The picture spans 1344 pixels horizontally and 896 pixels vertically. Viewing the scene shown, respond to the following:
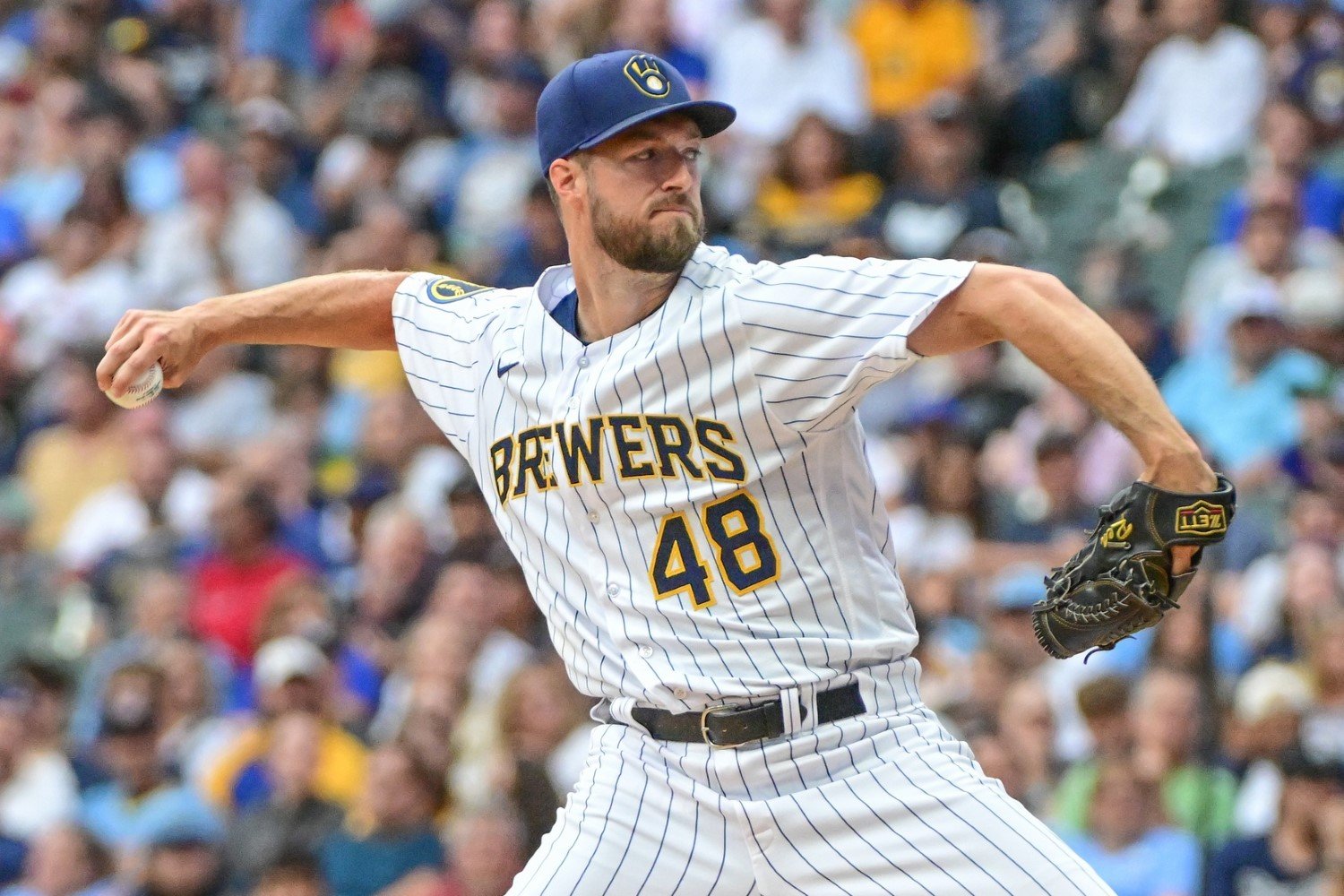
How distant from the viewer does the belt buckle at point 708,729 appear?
12.4ft

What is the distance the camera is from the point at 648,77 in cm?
398

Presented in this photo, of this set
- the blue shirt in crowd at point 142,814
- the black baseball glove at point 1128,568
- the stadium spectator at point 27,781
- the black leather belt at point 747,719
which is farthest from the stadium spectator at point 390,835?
the black baseball glove at point 1128,568

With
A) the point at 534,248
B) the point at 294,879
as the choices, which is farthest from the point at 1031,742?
the point at 534,248

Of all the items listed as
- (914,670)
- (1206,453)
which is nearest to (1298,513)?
(1206,453)

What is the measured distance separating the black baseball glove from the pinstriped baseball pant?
364mm

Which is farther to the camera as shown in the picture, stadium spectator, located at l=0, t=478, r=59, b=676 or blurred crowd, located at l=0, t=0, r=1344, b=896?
stadium spectator, located at l=0, t=478, r=59, b=676

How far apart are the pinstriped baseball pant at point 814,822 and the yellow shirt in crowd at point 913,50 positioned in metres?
7.31

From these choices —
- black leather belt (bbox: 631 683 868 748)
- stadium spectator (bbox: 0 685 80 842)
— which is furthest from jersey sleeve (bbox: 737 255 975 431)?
stadium spectator (bbox: 0 685 80 842)

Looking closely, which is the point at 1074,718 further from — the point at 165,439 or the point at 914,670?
the point at 165,439

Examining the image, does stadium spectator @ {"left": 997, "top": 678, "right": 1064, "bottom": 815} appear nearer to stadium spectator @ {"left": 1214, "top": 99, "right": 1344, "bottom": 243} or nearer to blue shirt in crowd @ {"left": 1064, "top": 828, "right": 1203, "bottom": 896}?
blue shirt in crowd @ {"left": 1064, "top": 828, "right": 1203, "bottom": 896}

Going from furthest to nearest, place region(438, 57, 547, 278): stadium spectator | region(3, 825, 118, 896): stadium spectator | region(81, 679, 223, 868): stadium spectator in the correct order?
region(438, 57, 547, 278): stadium spectator, region(81, 679, 223, 868): stadium spectator, region(3, 825, 118, 896): stadium spectator

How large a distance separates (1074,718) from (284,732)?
309cm

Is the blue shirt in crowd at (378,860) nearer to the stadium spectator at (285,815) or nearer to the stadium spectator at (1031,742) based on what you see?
the stadium spectator at (285,815)

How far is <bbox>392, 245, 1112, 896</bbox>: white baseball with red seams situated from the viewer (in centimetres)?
368
